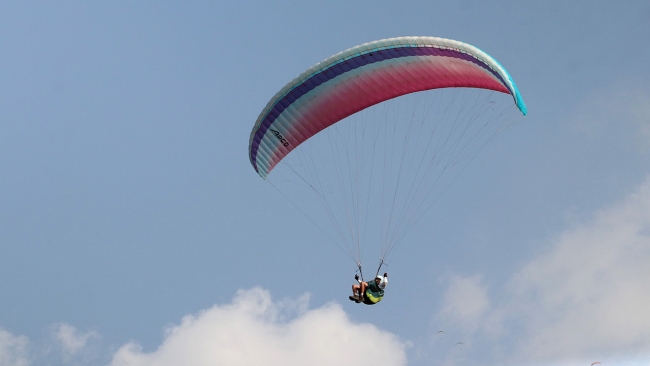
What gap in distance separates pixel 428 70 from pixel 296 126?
544 cm

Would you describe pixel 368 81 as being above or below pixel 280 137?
above

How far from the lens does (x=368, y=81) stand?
33125 millimetres

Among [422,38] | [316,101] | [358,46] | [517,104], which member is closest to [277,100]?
[316,101]

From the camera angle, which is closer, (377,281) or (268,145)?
(377,281)

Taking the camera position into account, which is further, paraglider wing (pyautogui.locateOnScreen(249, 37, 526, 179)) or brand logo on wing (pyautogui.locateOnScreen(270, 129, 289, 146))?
brand logo on wing (pyautogui.locateOnScreen(270, 129, 289, 146))

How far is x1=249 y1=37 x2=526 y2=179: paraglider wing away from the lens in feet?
105

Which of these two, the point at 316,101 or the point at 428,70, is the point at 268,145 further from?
the point at 428,70

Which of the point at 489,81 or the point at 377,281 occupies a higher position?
the point at 489,81

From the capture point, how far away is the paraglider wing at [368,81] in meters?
31.9

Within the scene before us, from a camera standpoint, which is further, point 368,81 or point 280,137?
point 280,137

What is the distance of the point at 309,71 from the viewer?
32750 millimetres

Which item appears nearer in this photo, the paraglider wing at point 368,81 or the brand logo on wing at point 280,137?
the paraglider wing at point 368,81

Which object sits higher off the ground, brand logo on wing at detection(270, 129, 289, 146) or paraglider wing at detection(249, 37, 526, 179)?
paraglider wing at detection(249, 37, 526, 179)

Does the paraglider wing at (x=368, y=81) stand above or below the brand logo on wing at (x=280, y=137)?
above
